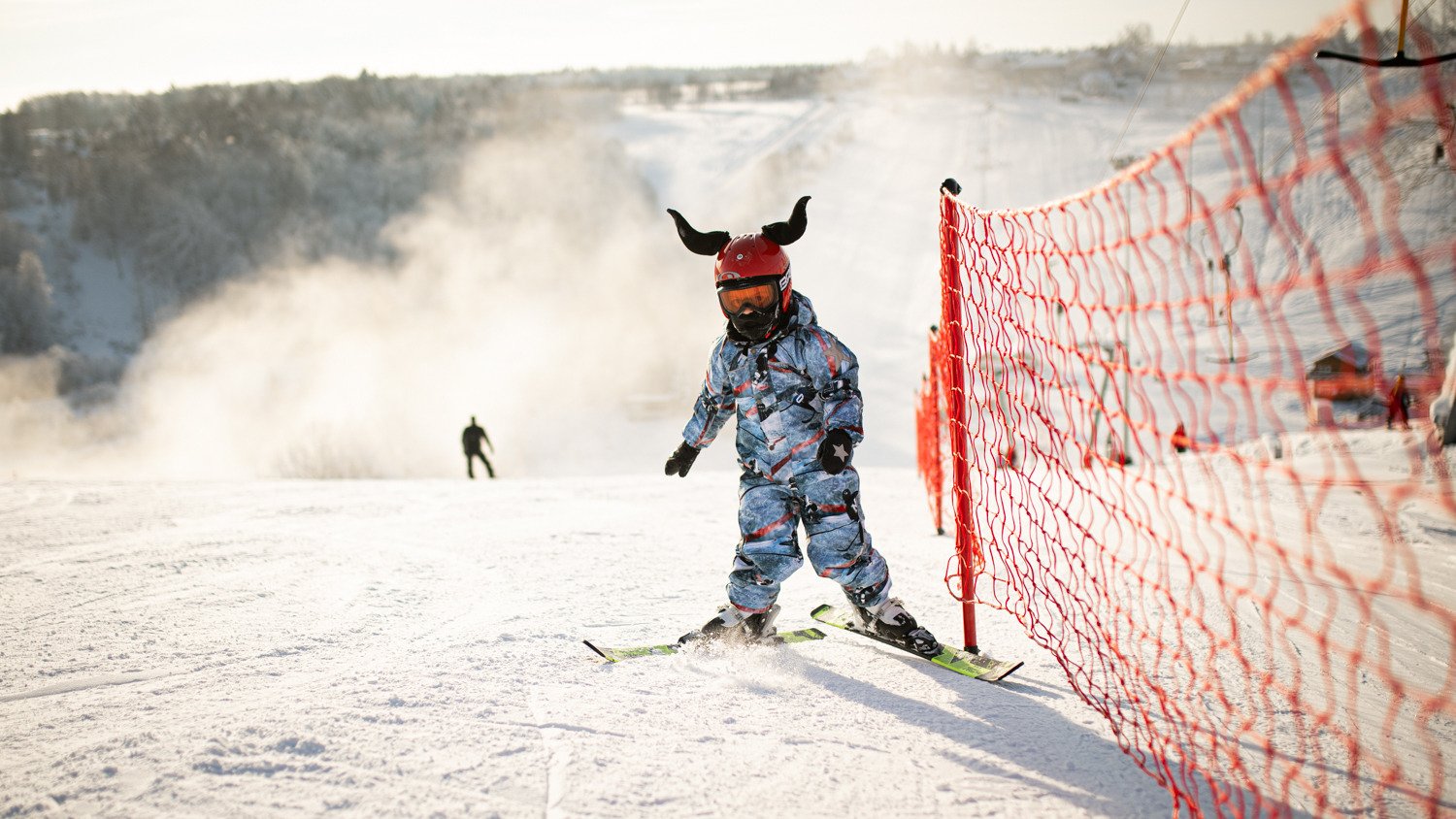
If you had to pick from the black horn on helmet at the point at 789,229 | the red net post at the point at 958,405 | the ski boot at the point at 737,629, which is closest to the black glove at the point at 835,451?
the red net post at the point at 958,405

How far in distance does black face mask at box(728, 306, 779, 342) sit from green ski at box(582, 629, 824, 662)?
4.33 feet

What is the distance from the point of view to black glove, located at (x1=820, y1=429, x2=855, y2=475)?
329 centimetres

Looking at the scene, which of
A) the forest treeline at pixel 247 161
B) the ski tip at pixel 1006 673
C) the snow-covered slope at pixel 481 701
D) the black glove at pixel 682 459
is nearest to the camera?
the snow-covered slope at pixel 481 701

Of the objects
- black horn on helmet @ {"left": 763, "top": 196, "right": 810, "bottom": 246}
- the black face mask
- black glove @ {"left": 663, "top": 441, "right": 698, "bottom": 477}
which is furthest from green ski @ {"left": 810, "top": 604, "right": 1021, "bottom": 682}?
black horn on helmet @ {"left": 763, "top": 196, "right": 810, "bottom": 246}

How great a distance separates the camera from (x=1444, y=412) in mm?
8445

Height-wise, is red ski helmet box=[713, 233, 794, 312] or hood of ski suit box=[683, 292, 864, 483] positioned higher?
red ski helmet box=[713, 233, 794, 312]

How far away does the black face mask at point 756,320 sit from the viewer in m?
3.43

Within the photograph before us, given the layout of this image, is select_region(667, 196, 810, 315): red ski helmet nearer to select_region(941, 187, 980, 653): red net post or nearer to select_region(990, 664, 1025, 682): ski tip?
select_region(941, 187, 980, 653): red net post

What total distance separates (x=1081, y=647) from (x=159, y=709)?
11.6 feet

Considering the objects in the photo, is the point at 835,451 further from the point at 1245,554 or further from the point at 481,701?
the point at 1245,554

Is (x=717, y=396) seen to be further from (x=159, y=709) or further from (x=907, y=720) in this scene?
(x=159, y=709)

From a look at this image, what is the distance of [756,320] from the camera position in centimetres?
343

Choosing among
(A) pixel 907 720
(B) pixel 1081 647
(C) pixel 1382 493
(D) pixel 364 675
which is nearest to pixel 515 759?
(D) pixel 364 675

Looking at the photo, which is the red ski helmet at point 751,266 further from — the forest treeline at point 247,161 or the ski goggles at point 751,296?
the forest treeline at point 247,161
